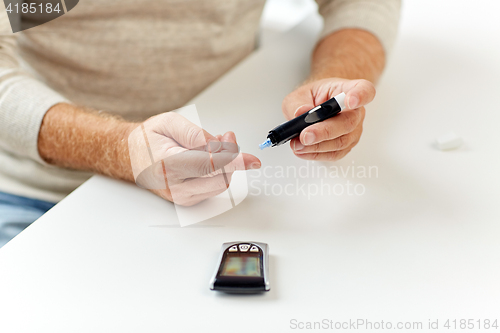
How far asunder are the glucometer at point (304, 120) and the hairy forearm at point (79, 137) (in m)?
0.23

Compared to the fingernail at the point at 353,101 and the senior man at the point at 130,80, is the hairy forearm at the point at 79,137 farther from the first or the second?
the fingernail at the point at 353,101

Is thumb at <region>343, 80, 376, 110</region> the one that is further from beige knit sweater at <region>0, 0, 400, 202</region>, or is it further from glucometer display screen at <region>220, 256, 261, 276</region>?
beige knit sweater at <region>0, 0, 400, 202</region>

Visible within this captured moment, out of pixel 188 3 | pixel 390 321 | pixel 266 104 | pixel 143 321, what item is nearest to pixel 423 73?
pixel 266 104

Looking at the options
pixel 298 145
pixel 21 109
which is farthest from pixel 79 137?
pixel 298 145

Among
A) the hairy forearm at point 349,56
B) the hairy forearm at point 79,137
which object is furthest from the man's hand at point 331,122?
the hairy forearm at point 79,137

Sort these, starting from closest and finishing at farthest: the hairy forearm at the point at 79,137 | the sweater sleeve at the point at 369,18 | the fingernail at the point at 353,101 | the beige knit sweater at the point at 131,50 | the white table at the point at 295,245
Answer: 1. the white table at the point at 295,245
2. the fingernail at the point at 353,101
3. the hairy forearm at the point at 79,137
4. the beige knit sweater at the point at 131,50
5. the sweater sleeve at the point at 369,18

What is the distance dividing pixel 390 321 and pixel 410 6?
105 centimetres

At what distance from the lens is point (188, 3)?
2.73ft

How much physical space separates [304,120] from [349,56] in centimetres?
36

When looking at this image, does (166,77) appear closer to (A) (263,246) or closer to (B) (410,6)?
(A) (263,246)

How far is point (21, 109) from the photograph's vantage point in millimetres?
646

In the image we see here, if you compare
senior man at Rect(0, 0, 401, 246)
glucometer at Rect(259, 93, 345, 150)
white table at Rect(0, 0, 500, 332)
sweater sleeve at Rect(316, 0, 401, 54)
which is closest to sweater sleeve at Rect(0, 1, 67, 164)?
senior man at Rect(0, 0, 401, 246)

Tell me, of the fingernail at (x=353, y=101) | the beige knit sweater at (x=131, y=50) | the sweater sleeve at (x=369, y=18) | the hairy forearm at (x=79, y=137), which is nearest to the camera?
the fingernail at (x=353, y=101)

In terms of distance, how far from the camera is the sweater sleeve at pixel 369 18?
869 mm
